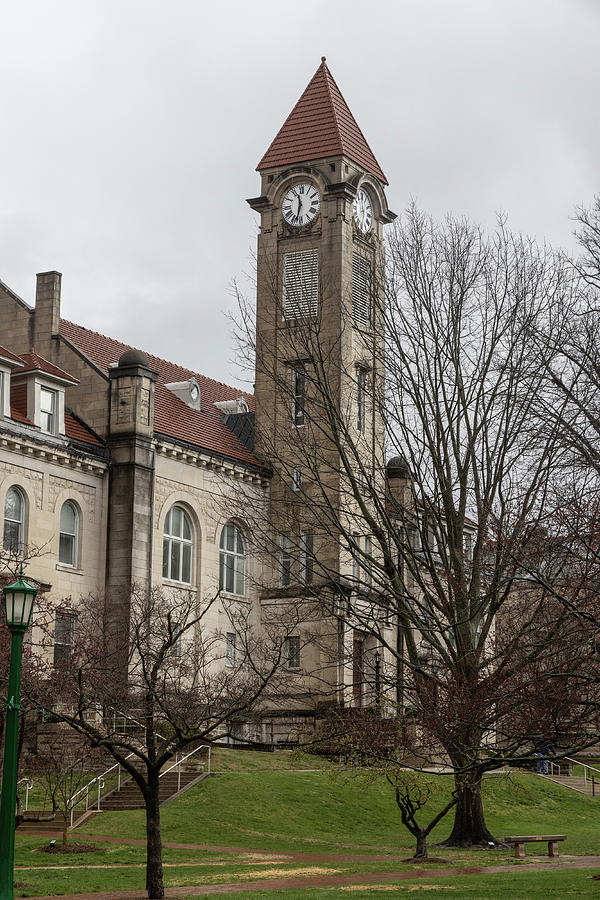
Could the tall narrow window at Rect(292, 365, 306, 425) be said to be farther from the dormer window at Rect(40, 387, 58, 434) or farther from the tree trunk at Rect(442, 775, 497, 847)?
the tree trunk at Rect(442, 775, 497, 847)

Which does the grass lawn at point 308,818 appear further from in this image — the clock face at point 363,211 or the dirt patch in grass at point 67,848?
the clock face at point 363,211

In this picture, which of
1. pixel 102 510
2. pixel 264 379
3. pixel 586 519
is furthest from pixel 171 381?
pixel 586 519

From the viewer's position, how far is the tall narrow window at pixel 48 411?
135 ft

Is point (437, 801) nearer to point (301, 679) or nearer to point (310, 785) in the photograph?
point (310, 785)

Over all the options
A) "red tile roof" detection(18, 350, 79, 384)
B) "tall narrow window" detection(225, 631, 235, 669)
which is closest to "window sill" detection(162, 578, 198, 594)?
"tall narrow window" detection(225, 631, 235, 669)

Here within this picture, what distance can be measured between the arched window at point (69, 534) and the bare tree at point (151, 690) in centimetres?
266

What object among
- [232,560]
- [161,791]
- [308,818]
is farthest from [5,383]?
[308,818]

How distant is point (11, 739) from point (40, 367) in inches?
1006

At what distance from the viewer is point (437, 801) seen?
37781 mm

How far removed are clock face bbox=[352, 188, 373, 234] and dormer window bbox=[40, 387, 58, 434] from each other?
15524mm

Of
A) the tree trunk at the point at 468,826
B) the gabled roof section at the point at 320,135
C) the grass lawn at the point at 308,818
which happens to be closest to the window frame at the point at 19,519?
the grass lawn at the point at 308,818

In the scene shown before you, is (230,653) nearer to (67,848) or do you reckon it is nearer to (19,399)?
(19,399)

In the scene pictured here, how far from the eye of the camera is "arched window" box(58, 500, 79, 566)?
41.3m

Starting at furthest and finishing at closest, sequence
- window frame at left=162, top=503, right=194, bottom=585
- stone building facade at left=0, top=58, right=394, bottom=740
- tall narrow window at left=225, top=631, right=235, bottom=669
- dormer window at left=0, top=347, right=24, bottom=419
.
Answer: tall narrow window at left=225, top=631, right=235, bottom=669
window frame at left=162, top=503, right=194, bottom=585
stone building facade at left=0, top=58, right=394, bottom=740
dormer window at left=0, top=347, right=24, bottom=419
